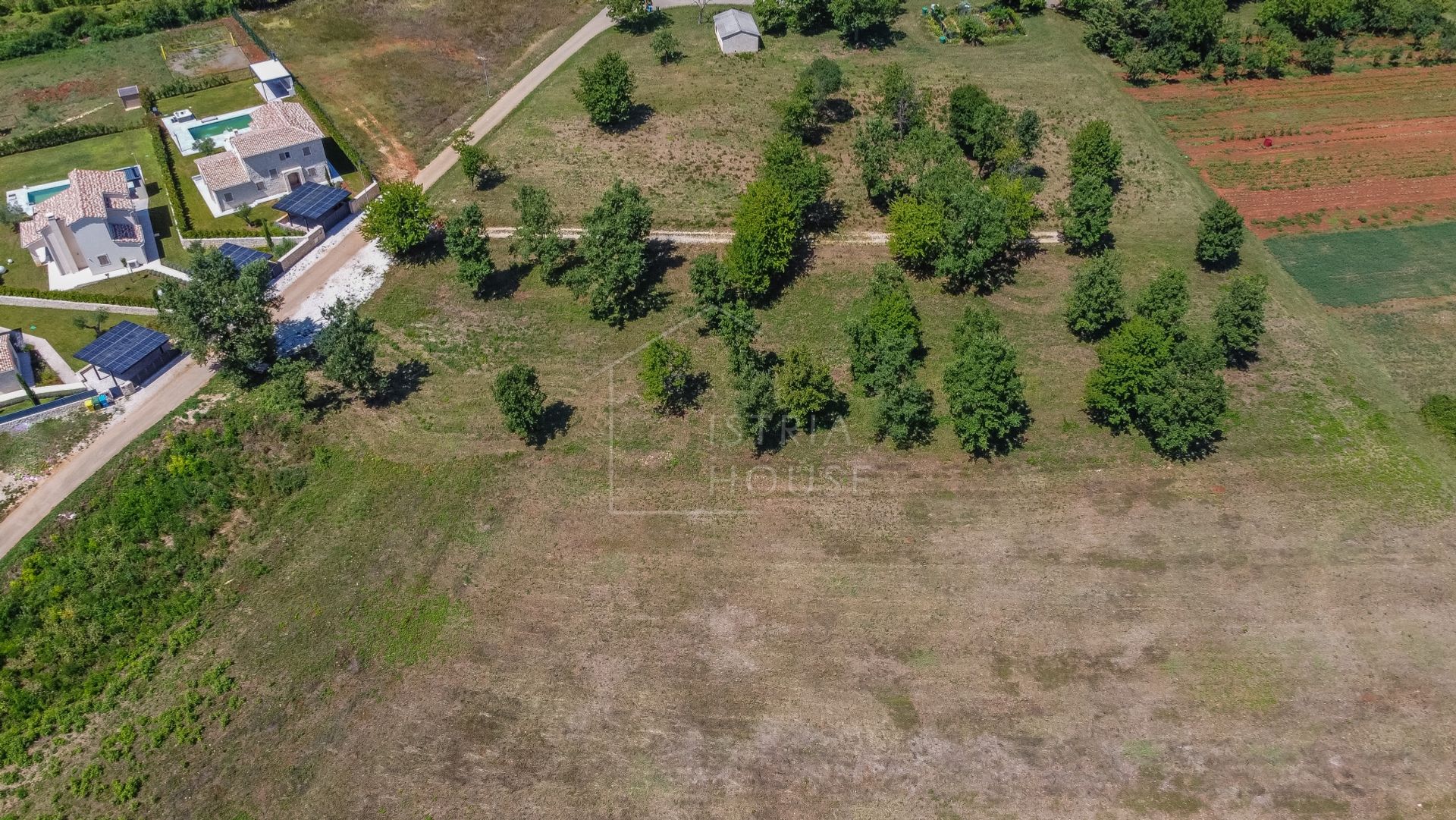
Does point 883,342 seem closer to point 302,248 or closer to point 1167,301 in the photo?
point 1167,301

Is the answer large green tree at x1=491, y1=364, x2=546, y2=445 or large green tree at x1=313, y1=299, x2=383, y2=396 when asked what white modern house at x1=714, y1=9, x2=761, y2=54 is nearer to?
large green tree at x1=491, y1=364, x2=546, y2=445

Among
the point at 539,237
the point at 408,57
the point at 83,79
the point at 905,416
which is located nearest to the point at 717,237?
the point at 539,237

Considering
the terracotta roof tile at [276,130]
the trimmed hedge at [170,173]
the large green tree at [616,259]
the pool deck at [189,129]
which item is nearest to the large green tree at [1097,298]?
the large green tree at [616,259]

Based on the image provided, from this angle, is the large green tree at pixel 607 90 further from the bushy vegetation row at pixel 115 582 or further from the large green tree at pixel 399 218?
the bushy vegetation row at pixel 115 582

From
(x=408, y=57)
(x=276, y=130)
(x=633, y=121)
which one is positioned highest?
(x=408, y=57)

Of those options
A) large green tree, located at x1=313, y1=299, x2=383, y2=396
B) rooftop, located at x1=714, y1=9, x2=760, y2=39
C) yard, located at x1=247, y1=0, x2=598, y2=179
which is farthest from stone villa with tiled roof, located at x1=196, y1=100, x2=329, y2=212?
rooftop, located at x1=714, y1=9, x2=760, y2=39

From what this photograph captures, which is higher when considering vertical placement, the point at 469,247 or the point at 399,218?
the point at 399,218

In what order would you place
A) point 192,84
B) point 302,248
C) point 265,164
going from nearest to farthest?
point 302,248
point 265,164
point 192,84

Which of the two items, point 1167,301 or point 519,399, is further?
point 1167,301
